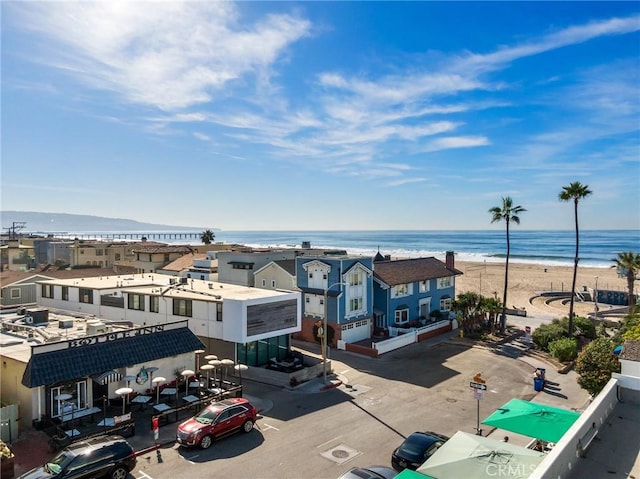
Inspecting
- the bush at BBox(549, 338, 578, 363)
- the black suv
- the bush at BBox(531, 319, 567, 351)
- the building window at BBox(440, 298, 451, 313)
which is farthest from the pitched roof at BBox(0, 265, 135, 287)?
the bush at BBox(549, 338, 578, 363)

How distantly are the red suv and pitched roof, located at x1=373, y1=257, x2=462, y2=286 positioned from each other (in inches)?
984

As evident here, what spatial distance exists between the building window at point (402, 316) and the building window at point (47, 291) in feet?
111

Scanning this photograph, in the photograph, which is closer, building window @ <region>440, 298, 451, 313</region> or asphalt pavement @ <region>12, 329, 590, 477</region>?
asphalt pavement @ <region>12, 329, 590, 477</region>

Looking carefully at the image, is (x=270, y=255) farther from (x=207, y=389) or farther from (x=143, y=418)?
(x=143, y=418)

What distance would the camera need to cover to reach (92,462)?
695 inches

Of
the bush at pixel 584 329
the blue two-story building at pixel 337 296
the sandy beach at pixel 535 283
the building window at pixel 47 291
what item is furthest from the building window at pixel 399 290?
the building window at pixel 47 291

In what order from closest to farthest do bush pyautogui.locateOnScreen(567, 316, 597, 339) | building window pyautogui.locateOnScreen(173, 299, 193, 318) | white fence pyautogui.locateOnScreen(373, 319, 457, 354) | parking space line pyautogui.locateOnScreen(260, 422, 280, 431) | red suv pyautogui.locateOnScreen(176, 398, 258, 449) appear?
1. red suv pyautogui.locateOnScreen(176, 398, 258, 449)
2. parking space line pyautogui.locateOnScreen(260, 422, 280, 431)
3. building window pyautogui.locateOnScreen(173, 299, 193, 318)
4. white fence pyautogui.locateOnScreen(373, 319, 457, 354)
5. bush pyautogui.locateOnScreen(567, 316, 597, 339)

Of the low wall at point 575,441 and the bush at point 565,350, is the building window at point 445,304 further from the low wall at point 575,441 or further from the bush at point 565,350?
the low wall at point 575,441

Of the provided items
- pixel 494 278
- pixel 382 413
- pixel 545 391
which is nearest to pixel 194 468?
pixel 382 413

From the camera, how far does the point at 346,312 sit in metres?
42.5

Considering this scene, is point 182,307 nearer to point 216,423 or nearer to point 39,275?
point 216,423

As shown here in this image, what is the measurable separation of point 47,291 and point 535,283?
284 feet

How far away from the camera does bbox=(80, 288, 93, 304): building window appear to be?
3897 cm

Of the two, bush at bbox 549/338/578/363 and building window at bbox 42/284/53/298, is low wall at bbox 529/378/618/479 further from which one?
building window at bbox 42/284/53/298
